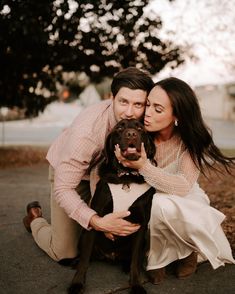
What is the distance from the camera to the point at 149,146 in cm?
341

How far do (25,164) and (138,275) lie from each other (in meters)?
7.07

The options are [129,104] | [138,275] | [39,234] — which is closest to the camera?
[138,275]

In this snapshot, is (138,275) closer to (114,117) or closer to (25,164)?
(114,117)

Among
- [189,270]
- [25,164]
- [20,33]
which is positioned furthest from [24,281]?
[25,164]

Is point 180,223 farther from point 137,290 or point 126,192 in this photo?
point 137,290

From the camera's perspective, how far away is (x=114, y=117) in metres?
3.50

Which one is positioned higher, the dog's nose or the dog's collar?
the dog's nose

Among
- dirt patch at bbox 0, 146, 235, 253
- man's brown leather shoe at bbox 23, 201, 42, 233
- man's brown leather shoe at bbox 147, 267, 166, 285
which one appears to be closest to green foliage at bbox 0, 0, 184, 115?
dirt patch at bbox 0, 146, 235, 253

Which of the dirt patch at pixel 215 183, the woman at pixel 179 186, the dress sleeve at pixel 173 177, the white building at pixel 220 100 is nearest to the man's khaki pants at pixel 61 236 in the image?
the woman at pixel 179 186

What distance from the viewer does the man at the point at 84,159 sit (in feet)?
10.2

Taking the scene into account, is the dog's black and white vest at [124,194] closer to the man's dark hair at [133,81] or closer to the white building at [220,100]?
the man's dark hair at [133,81]

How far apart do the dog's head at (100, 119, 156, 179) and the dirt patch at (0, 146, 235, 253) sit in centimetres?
155

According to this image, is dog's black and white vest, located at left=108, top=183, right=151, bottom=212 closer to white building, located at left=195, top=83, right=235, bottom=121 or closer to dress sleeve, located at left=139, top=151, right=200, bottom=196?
dress sleeve, located at left=139, top=151, right=200, bottom=196

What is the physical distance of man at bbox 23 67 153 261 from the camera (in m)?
3.11
